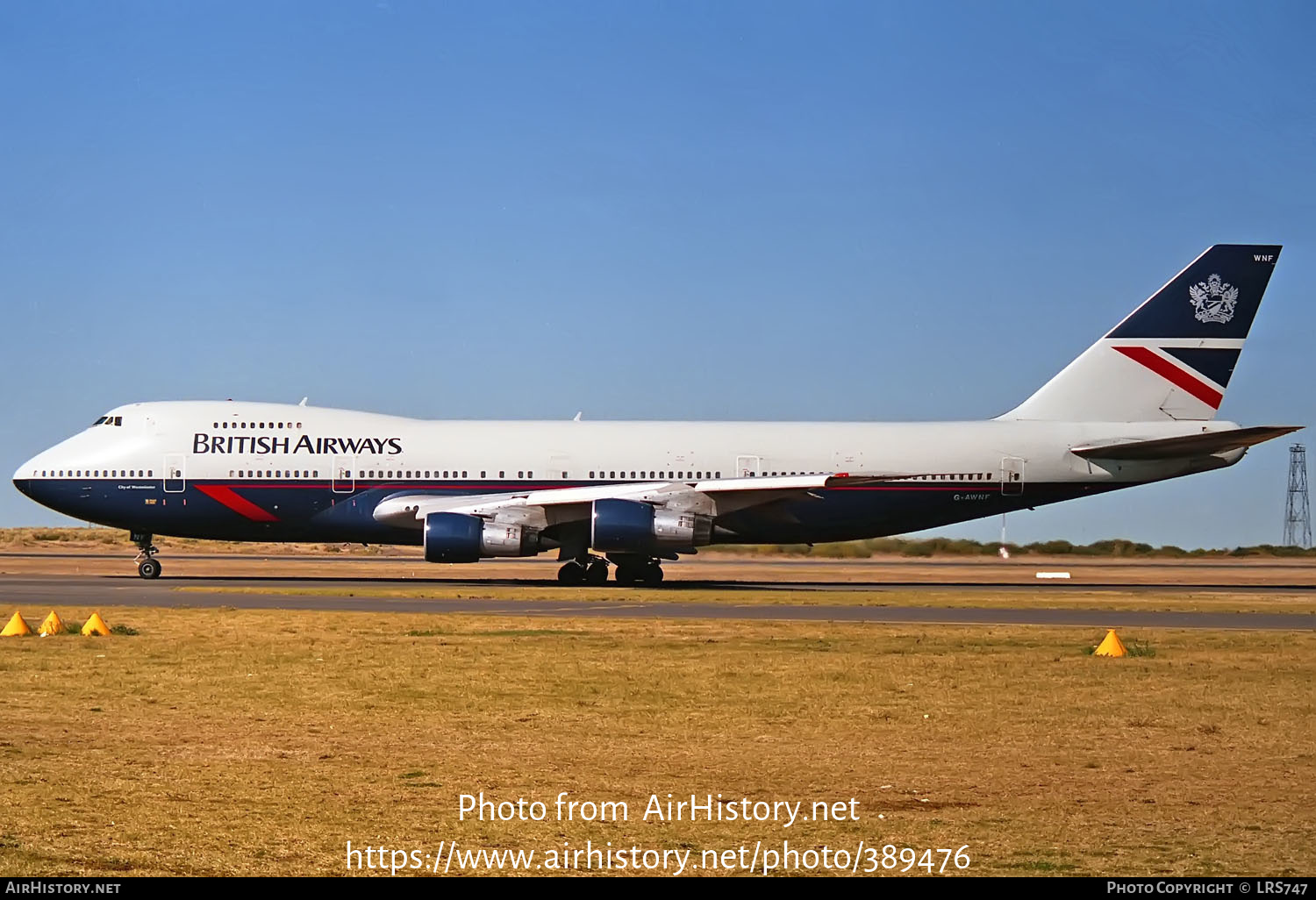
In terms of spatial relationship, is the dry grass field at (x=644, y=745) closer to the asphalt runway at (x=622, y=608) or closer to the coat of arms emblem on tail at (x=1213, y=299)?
the asphalt runway at (x=622, y=608)

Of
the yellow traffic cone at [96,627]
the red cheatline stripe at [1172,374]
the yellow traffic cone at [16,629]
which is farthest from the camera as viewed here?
the red cheatline stripe at [1172,374]

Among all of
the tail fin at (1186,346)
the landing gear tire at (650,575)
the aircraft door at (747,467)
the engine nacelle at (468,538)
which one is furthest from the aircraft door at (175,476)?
the tail fin at (1186,346)

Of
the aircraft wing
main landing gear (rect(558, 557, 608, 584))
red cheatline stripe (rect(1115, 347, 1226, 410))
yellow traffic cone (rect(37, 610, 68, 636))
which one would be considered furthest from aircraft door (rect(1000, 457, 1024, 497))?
yellow traffic cone (rect(37, 610, 68, 636))

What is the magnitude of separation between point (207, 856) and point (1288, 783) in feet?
25.6

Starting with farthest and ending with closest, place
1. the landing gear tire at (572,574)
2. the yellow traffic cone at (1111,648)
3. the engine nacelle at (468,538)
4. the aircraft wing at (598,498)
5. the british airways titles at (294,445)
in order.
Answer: the british airways titles at (294,445) < the landing gear tire at (572,574) < the aircraft wing at (598,498) < the engine nacelle at (468,538) < the yellow traffic cone at (1111,648)

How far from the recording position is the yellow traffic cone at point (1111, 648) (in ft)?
65.6

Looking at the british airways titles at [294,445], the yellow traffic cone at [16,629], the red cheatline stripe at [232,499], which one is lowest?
the yellow traffic cone at [16,629]

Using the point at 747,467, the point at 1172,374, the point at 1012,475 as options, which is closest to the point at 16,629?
the point at 747,467

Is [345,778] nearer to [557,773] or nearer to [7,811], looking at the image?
[557,773]

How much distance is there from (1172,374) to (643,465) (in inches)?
599

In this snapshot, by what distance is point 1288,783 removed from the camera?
35.7ft

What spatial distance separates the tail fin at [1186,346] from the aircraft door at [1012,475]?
113 inches

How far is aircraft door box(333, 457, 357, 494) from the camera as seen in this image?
3831cm

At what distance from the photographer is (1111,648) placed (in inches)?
Answer: 792
